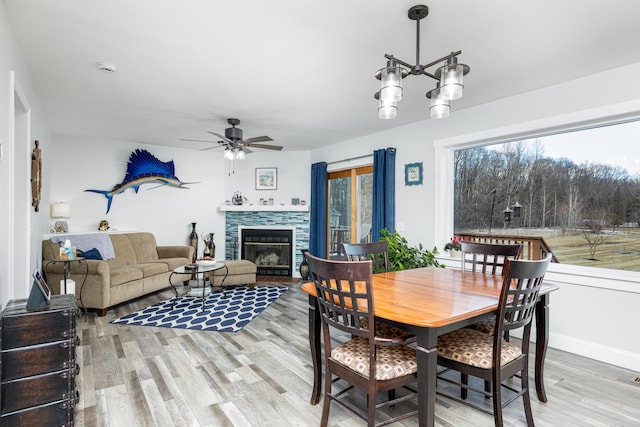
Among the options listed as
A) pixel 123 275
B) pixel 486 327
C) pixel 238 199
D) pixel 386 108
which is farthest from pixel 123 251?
pixel 486 327

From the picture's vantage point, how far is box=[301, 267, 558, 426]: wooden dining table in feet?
5.22

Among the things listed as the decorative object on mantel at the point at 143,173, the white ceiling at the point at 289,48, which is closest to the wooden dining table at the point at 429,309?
the white ceiling at the point at 289,48

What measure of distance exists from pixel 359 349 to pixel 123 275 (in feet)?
12.0

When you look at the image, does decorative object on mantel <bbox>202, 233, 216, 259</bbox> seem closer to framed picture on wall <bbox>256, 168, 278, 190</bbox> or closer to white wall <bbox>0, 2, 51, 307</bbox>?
framed picture on wall <bbox>256, 168, 278, 190</bbox>

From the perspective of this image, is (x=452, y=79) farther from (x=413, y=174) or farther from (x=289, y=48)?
(x=413, y=174)

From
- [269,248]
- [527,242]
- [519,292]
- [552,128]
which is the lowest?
[269,248]

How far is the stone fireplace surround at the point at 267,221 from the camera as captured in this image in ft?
21.3

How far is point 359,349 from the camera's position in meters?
1.89

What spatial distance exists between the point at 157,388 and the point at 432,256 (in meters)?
3.13

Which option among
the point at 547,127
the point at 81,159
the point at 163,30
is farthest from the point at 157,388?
the point at 81,159

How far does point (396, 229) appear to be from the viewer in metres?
4.76

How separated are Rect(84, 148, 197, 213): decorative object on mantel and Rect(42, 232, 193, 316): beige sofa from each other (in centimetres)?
87

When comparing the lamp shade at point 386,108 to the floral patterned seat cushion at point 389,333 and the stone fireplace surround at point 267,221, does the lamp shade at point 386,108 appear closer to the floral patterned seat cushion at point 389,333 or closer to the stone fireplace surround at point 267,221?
the floral patterned seat cushion at point 389,333

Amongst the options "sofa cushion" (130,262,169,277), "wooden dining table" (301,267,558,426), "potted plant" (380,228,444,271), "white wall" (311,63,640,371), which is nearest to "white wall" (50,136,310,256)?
"sofa cushion" (130,262,169,277)
